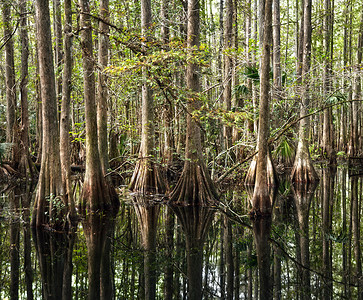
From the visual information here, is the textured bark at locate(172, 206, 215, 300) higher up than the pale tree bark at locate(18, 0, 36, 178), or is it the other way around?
the pale tree bark at locate(18, 0, 36, 178)

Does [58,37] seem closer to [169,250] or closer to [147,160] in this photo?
[147,160]

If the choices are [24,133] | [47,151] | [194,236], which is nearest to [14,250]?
[47,151]

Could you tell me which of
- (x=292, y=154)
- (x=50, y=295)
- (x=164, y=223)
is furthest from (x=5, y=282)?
(x=292, y=154)

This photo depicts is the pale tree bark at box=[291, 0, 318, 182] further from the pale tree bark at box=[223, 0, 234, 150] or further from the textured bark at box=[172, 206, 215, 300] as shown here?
the textured bark at box=[172, 206, 215, 300]

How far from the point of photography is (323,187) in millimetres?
13336

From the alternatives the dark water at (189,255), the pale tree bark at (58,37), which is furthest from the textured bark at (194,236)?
the pale tree bark at (58,37)

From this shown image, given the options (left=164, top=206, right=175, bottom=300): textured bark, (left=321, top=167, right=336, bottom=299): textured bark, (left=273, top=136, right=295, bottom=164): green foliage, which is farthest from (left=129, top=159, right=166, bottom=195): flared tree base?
(left=273, top=136, right=295, bottom=164): green foliage

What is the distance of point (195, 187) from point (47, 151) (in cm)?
381

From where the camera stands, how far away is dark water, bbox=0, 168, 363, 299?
5.08 metres

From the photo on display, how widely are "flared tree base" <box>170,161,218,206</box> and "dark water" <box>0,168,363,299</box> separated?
1.20ft

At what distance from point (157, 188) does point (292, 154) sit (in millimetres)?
6310

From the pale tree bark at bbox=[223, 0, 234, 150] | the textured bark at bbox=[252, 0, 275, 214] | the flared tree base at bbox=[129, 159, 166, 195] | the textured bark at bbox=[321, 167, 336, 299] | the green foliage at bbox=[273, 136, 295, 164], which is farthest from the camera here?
the green foliage at bbox=[273, 136, 295, 164]

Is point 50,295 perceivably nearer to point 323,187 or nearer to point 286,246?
point 286,246

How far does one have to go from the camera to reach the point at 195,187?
1034 centimetres
